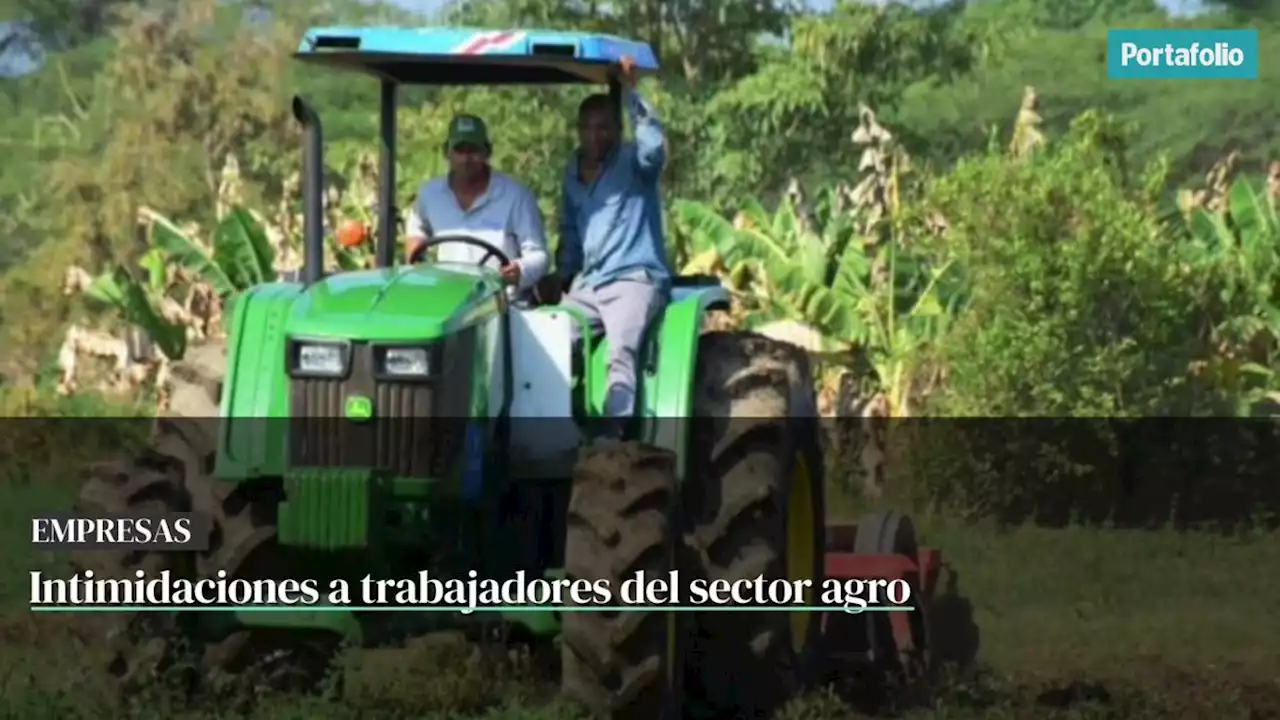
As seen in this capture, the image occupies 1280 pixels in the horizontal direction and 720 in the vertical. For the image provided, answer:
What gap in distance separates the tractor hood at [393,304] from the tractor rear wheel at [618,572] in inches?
25.0

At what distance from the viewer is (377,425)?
800cm

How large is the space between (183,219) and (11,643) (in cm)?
1379

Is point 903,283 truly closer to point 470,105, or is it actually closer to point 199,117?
point 470,105

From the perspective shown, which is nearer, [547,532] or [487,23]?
[547,532]

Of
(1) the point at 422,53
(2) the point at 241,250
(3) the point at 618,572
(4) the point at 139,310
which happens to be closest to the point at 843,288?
(2) the point at 241,250

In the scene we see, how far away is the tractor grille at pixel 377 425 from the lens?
26.3 ft

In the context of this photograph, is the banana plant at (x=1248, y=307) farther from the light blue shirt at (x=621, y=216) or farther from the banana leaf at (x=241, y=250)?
the light blue shirt at (x=621, y=216)

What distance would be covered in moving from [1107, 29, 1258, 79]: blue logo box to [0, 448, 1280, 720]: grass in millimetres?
4192

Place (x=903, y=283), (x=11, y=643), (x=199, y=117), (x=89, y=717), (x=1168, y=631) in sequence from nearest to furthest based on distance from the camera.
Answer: (x=89, y=717)
(x=11, y=643)
(x=1168, y=631)
(x=903, y=283)
(x=199, y=117)

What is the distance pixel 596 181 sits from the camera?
9.05 m

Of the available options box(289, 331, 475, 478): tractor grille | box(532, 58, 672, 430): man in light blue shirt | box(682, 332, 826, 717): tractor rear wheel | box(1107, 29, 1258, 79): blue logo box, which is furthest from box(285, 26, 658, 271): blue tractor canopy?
box(1107, 29, 1258, 79): blue logo box

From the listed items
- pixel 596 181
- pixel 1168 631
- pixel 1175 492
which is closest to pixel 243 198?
pixel 1175 492

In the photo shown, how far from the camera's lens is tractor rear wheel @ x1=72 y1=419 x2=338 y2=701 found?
8211mm

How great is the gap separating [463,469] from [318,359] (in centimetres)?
53
